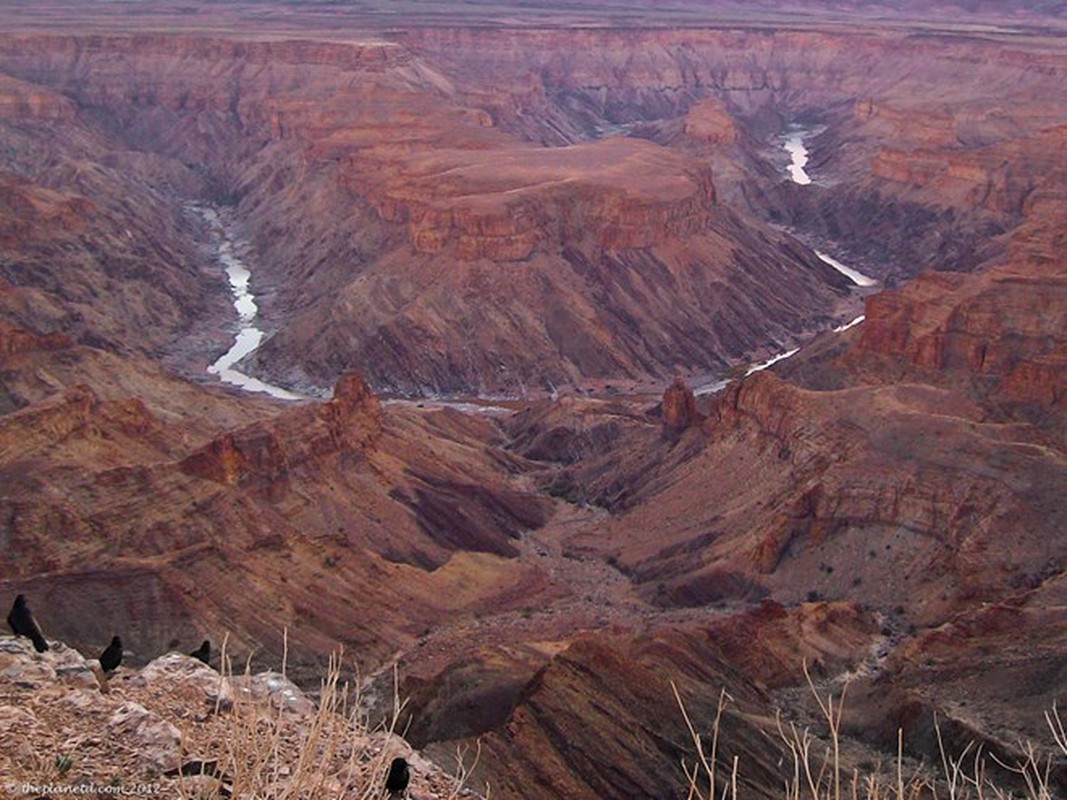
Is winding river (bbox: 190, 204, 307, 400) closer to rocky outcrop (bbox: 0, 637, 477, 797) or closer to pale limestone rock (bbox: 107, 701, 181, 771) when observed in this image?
rocky outcrop (bbox: 0, 637, 477, 797)

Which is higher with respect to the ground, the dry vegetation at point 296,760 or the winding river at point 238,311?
the dry vegetation at point 296,760

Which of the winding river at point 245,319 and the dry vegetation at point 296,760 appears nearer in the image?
the dry vegetation at point 296,760

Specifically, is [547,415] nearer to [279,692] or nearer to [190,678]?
[279,692]

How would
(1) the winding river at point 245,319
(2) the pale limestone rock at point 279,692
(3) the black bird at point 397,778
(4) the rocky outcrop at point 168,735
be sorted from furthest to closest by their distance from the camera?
(1) the winding river at point 245,319
(2) the pale limestone rock at point 279,692
(3) the black bird at point 397,778
(4) the rocky outcrop at point 168,735

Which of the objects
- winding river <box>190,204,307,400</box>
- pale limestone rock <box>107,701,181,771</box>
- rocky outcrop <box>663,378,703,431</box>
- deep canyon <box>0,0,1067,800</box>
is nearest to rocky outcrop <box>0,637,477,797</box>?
pale limestone rock <box>107,701,181,771</box>

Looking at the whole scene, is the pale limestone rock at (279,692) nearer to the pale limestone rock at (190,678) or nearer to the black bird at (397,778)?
the pale limestone rock at (190,678)

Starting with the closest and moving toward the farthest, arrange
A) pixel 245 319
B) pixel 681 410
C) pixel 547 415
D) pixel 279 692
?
pixel 279 692 < pixel 681 410 < pixel 547 415 < pixel 245 319

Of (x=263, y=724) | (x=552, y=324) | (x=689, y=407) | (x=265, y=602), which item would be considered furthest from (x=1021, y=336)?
(x=263, y=724)

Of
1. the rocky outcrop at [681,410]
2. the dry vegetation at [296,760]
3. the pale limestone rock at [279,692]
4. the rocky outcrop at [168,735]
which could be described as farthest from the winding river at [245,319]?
the dry vegetation at [296,760]

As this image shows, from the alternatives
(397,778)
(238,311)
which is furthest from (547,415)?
(397,778)
